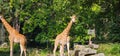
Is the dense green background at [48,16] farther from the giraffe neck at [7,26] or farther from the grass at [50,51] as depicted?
the giraffe neck at [7,26]

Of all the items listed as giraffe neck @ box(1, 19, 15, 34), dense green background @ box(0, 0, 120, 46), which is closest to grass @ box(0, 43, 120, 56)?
dense green background @ box(0, 0, 120, 46)

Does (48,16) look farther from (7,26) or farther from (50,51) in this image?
(7,26)

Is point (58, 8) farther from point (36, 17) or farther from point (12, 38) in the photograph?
point (12, 38)

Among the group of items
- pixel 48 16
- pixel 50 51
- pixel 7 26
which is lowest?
pixel 50 51

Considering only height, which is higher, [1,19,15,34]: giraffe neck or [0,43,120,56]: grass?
[1,19,15,34]: giraffe neck

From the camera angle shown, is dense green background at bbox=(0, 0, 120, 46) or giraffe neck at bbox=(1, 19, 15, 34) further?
dense green background at bbox=(0, 0, 120, 46)

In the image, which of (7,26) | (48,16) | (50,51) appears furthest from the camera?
(48,16)

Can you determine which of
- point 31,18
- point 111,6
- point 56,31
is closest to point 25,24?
point 31,18

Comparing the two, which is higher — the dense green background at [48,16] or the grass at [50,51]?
the dense green background at [48,16]

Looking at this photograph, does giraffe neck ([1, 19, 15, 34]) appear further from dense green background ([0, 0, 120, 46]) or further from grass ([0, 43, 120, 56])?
grass ([0, 43, 120, 56])

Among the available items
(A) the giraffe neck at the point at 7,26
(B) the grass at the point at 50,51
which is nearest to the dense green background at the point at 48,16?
(B) the grass at the point at 50,51

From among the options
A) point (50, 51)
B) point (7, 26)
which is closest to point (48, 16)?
point (50, 51)

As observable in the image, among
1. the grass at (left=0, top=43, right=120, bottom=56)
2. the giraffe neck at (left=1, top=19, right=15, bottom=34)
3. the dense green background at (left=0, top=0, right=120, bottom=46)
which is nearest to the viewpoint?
the giraffe neck at (left=1, top=19, right=15, bottom=34)

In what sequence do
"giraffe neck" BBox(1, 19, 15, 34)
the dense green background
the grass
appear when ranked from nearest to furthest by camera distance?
"giraffe neck" BBox(1, 19, 15, 34), the grass, the dense green background
